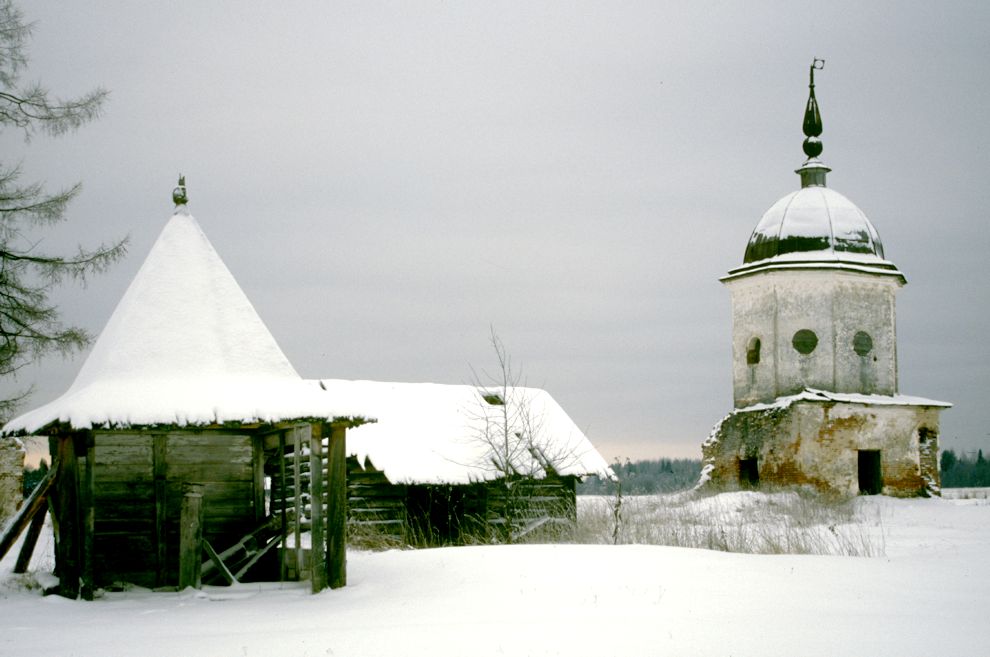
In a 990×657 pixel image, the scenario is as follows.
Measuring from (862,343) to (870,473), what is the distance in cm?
397

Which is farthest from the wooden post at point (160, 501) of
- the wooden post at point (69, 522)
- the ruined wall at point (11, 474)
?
the ruined wall at point (11, 474)

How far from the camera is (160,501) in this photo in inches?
531

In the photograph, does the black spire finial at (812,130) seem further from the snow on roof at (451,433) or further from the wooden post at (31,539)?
the wooden post at (31,539)

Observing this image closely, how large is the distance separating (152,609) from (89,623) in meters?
1.02

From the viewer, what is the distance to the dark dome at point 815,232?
30.7m

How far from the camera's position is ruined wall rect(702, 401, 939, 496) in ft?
93.8

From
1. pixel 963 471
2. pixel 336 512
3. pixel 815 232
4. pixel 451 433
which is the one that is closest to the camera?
pixel 336 512

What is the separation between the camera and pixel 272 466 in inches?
696

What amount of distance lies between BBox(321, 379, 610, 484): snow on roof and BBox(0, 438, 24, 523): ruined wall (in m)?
8.51

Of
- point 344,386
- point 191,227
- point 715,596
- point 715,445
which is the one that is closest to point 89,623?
point 191,227

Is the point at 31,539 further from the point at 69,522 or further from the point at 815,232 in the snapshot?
the point at 815,232

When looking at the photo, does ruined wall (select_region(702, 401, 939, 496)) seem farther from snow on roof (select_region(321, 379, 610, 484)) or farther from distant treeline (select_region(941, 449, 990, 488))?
distant treeline (select_region(941, 449, 990, 488))

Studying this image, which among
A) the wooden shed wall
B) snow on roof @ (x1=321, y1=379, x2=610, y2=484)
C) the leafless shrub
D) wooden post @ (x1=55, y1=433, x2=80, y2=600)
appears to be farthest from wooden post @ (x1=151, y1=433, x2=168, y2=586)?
the leafless shrub

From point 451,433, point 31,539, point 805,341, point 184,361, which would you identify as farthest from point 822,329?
point 31,539
